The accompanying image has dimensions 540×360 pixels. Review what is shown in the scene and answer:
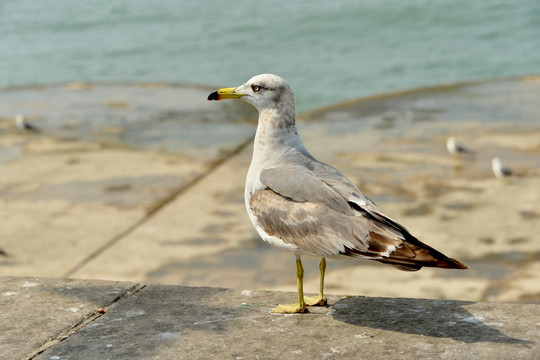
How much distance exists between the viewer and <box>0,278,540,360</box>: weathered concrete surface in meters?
3.17

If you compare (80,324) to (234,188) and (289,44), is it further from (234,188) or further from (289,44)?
(289,44)

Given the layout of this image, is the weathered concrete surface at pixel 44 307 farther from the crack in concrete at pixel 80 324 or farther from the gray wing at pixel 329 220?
the gray wing at pixel 329 220

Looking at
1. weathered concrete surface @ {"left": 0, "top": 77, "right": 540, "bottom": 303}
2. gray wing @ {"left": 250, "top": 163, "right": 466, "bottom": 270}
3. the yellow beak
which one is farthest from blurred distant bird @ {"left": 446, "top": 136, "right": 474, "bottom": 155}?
gray wing @ {"left": 250, "top": 163, "right": 466, "bottom": 270}

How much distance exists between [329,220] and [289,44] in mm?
17404

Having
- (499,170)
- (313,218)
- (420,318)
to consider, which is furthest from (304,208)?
(499,170)

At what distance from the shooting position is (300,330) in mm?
3404

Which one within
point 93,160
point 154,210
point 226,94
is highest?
point 226,94

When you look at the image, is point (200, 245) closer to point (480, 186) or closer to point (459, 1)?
point (480, 186)

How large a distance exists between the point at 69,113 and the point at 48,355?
9828 millimetres

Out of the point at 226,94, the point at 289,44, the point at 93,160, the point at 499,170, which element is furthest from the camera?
the point at 289,44

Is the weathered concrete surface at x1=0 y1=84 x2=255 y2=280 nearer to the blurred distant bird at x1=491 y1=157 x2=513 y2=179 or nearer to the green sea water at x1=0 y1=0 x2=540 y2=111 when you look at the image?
the blurred distant bird at x1=491 y1=157 x2=513 y2=179

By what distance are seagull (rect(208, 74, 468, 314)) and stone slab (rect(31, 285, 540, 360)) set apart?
0.19m

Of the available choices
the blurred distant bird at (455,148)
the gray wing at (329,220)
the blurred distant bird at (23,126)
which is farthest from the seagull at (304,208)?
the blurred distant bird at (23,126)

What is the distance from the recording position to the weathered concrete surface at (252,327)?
10.4 ft
